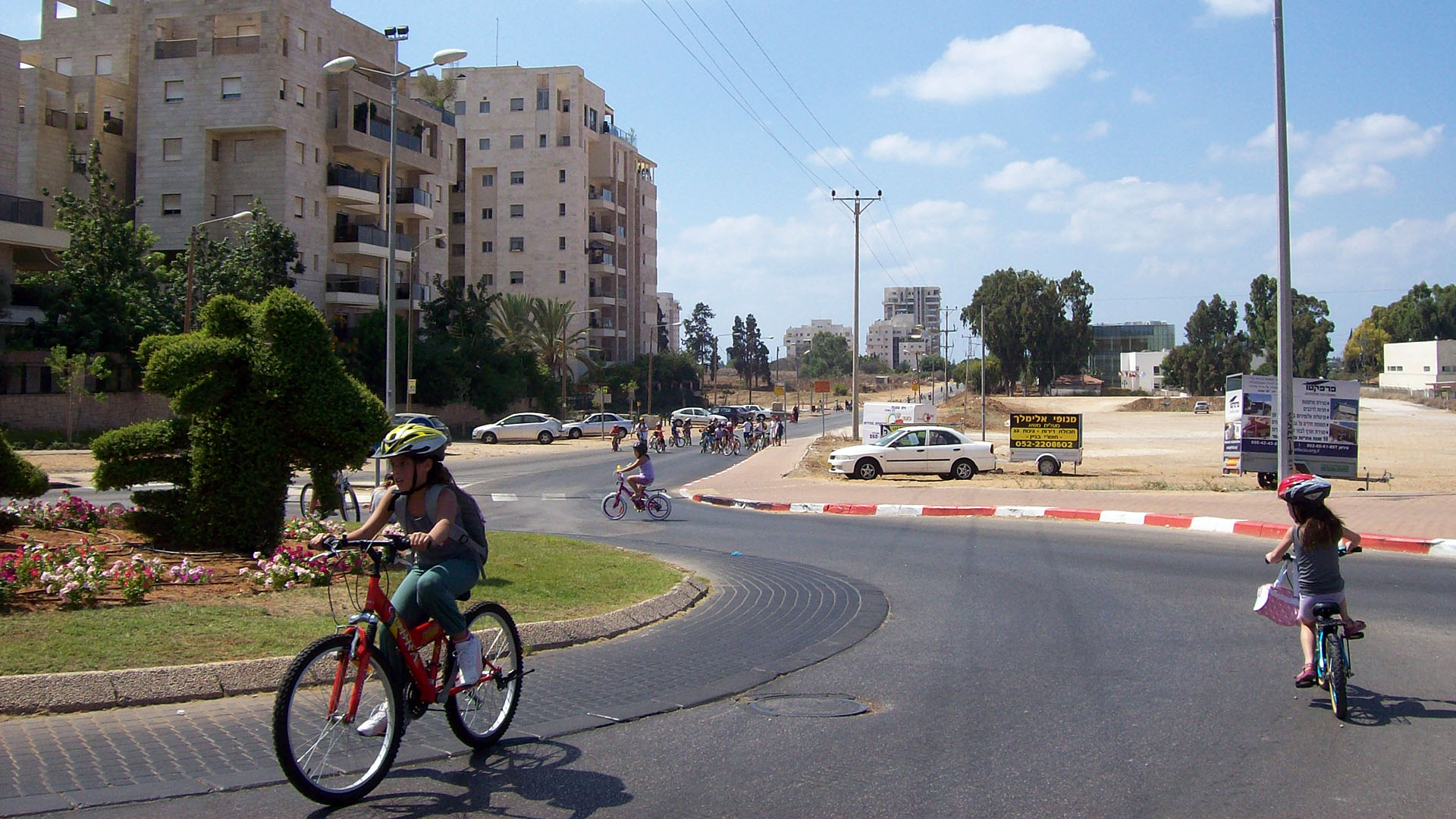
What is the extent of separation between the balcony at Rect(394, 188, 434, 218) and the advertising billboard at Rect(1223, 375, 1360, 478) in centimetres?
4558

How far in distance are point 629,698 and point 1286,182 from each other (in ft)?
57.6

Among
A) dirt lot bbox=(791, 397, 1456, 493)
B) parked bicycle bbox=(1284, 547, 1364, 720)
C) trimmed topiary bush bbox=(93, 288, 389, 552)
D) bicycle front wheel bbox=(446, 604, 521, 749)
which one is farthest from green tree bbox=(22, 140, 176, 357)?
parked bicycle bbox=(1284, 547, 1364, 720)

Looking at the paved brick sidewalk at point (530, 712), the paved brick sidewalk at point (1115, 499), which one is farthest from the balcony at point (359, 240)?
the paved brick sidewalk at point (530, 712)

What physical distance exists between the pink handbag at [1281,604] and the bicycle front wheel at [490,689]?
15.5ft

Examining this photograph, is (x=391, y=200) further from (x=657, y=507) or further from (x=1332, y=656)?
(x=1332, y=656)

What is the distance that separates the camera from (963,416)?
78125mm

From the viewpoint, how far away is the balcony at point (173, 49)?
1988 inches

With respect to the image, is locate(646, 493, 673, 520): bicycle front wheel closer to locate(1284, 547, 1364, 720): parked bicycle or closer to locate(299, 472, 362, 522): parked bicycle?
locate(299, 472, 362, 522): parked bicycle

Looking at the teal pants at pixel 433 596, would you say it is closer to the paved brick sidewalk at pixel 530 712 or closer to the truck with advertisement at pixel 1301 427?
the paved brick sidewalk at pixel 530 712

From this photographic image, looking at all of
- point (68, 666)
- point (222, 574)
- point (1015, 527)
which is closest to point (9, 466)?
point (222, 574)

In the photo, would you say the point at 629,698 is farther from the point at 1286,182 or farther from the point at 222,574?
the point at 1286,182

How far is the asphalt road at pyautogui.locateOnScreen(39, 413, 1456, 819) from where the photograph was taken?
4.95 meters

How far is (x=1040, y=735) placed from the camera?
6.04 metres

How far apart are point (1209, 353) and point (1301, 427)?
121m
